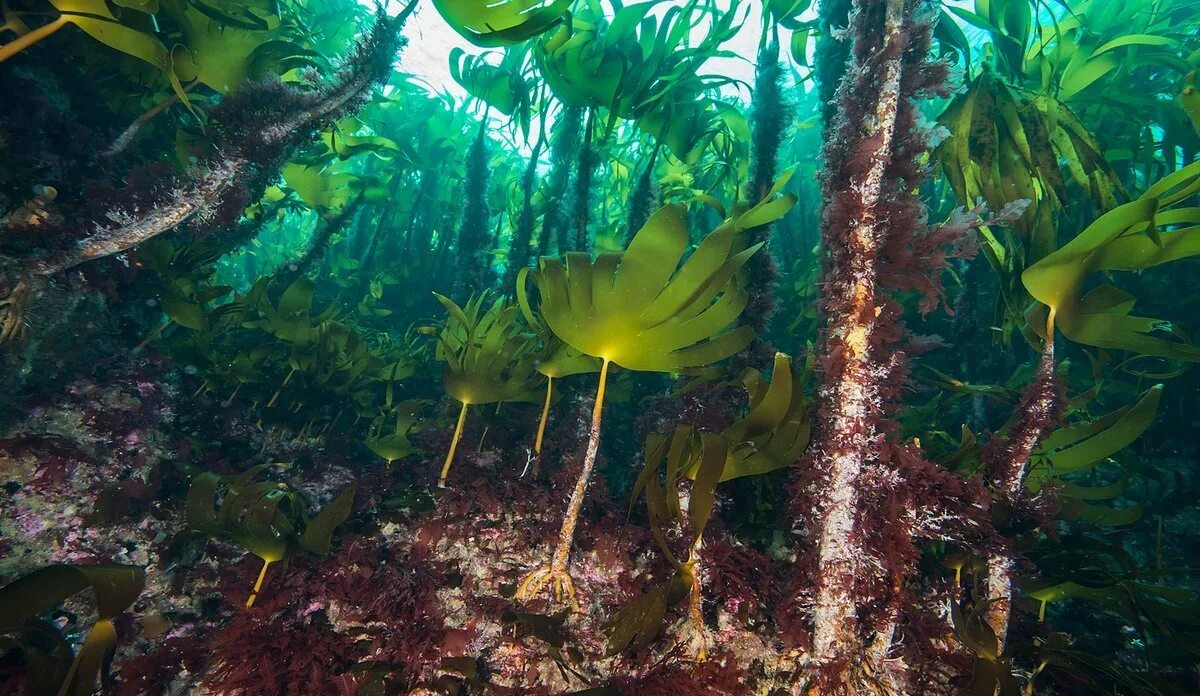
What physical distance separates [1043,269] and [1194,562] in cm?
292

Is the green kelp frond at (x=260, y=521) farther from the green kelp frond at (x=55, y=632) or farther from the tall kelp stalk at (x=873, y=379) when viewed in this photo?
the tall kelp stalk at (x=873, y=379)

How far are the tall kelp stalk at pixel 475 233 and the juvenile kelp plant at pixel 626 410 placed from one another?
1.70 metres

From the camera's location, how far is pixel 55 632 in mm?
1471

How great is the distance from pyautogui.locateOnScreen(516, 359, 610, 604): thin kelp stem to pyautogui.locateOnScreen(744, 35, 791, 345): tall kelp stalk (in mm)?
1290

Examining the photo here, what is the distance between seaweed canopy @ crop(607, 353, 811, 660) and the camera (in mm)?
1668

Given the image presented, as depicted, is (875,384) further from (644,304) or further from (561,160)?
(561,160)

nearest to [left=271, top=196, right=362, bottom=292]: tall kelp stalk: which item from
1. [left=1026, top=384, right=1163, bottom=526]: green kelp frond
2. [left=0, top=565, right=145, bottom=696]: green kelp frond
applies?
[left=0, top=565, right=145, bottom=696]: green kelp frond

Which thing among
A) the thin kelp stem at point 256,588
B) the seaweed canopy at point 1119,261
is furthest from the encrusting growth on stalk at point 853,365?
the thin kelp stem at point 256,588

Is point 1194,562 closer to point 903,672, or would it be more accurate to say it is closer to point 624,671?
point 903,672

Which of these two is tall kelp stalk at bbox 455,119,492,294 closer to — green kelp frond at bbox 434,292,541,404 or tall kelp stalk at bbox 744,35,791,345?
green kelp frond at bbox 434,292,541,404

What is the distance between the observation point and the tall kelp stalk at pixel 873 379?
1672mm

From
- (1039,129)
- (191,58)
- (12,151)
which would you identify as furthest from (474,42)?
(1039,129)

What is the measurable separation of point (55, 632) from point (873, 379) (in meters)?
3.13

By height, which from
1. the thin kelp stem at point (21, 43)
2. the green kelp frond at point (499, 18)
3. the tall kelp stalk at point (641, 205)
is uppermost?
the green kelp frond at point (499, 18)
